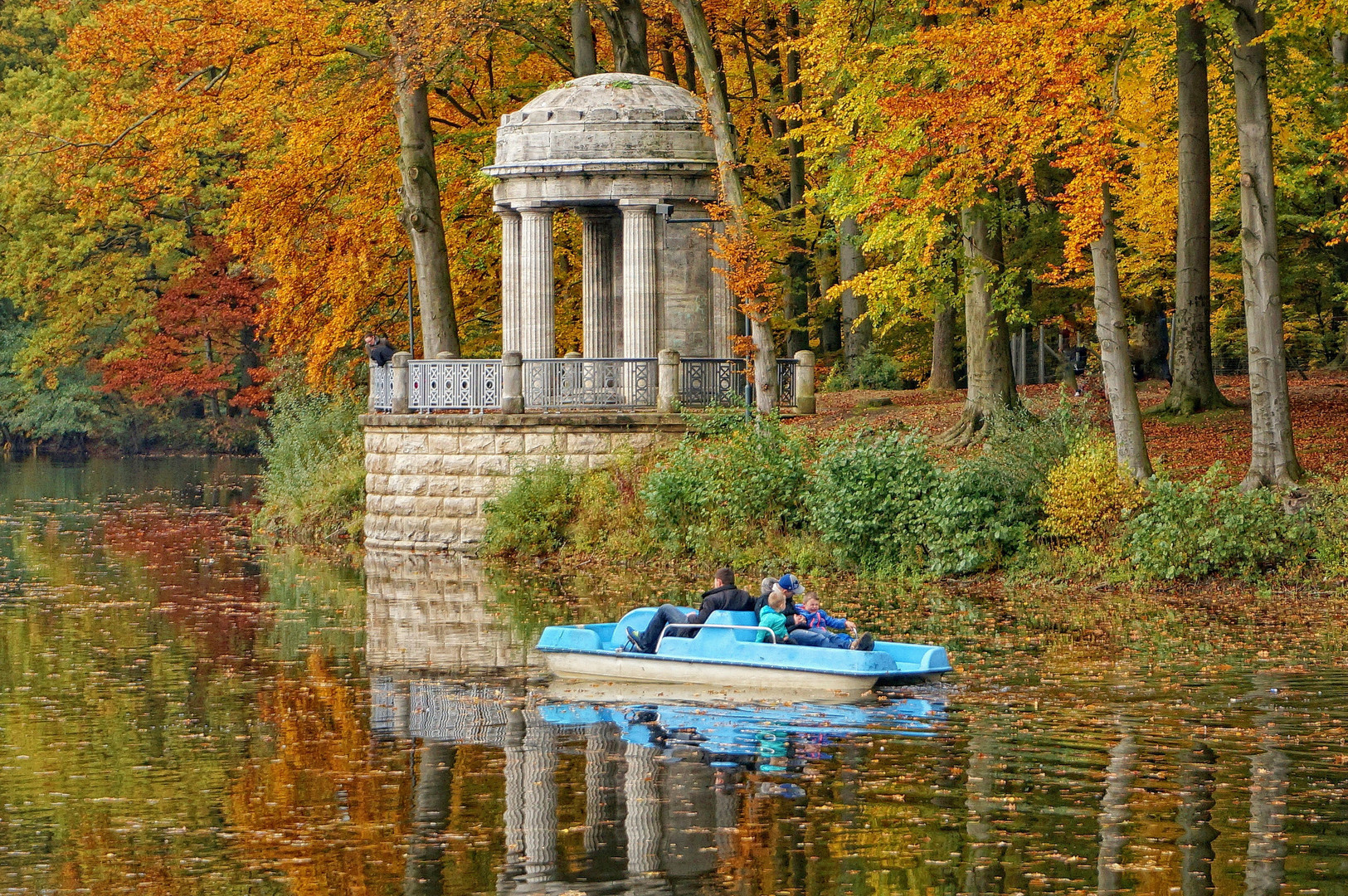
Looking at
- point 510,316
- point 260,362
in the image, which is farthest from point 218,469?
point 510,316

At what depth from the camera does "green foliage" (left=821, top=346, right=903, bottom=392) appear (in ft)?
124

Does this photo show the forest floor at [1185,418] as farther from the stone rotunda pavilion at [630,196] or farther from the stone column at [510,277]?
the stone column at [510,277]

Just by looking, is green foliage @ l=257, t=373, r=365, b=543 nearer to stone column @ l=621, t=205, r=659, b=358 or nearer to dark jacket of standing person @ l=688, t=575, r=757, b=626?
stone column @ l=621, t=205, r=659, b=358

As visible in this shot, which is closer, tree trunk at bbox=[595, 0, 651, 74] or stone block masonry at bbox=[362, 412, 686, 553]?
stone block masonry at bbox=[362, 412, 686, 553]

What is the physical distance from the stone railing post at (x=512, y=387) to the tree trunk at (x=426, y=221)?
330 centimetres

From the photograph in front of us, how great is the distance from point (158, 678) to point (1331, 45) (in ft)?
92.6

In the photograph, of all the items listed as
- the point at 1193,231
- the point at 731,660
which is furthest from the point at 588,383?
the point at 731,660

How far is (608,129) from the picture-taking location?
30.2 metres

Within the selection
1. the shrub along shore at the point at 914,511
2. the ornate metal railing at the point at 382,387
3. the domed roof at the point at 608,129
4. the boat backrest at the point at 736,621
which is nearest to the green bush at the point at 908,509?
the shrub along shore at the point at 914,511

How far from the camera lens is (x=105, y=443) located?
228ft

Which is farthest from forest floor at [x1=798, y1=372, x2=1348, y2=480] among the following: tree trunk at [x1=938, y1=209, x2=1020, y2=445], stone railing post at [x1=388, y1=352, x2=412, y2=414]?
stone railing post at [x1=388, y1=352, x2=412, y2=414]

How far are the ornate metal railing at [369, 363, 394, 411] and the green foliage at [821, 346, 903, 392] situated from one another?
9.78 metres

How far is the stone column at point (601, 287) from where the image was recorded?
3309 cm

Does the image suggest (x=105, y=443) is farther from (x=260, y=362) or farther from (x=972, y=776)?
(x=972, y=776)
